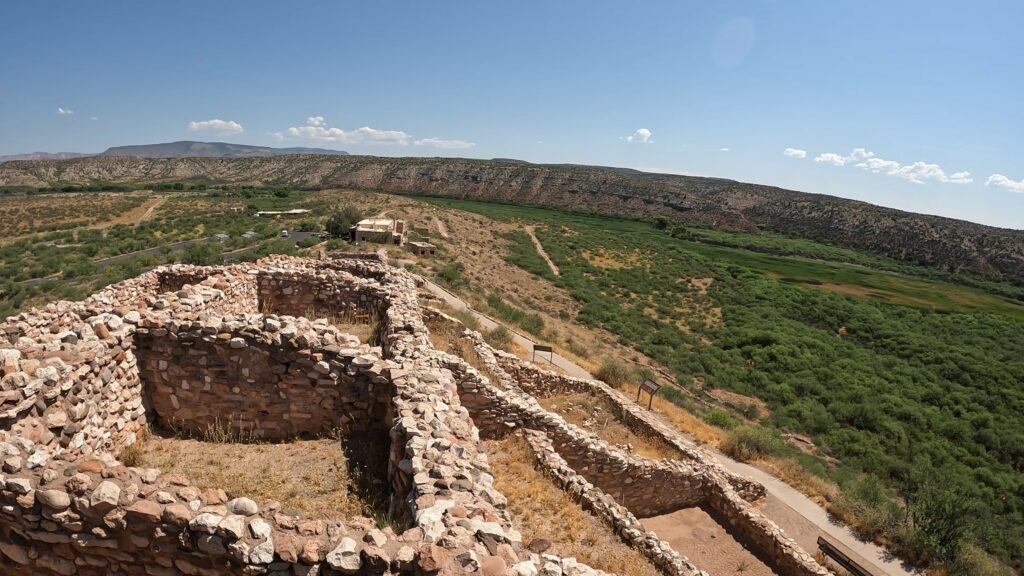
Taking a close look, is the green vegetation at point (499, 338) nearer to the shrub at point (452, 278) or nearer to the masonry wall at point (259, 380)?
the shrub at point (452, 278)

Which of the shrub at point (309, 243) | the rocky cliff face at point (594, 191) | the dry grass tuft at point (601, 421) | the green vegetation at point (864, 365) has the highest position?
the rocky cliff face at point (594, 191)

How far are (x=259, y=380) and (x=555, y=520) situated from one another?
4810 millimetres

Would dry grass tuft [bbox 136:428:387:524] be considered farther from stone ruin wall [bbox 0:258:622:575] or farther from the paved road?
the paved road

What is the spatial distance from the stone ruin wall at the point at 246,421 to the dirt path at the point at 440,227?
3766 cm

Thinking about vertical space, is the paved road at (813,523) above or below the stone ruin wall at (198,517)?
below

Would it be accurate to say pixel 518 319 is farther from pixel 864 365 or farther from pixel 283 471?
pixel 864 365

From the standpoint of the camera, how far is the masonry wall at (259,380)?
20.9 feet

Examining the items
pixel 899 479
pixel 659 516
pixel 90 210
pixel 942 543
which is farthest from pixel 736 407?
pixel 90 210

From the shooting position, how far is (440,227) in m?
52.4

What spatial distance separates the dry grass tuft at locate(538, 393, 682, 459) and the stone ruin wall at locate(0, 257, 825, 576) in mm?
1821

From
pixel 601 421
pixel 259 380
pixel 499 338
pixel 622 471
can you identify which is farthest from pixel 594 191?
pixel 259 380

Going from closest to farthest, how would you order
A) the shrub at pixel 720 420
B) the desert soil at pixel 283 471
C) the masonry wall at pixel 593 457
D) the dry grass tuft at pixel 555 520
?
the desert soil at pixel 283 471 < the dry grass tuft at pixel 555 520 < the masonry wall at pixel 593 457 < the shrub at pixel 720 420

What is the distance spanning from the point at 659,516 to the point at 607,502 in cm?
368

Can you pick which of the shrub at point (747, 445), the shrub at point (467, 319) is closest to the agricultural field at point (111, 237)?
the shrub at point (467, 319)
